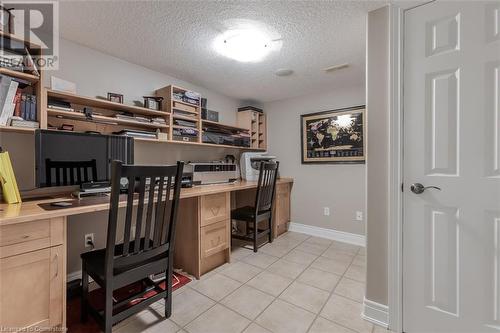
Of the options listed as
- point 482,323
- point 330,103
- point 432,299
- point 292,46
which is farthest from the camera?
point 330,103

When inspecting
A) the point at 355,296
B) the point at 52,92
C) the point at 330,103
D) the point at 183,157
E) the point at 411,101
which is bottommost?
the point at 355,296

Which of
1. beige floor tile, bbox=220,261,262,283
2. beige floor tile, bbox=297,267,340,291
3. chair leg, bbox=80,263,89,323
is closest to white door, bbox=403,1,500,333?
beige floor tile, bbox=297,267,340,291

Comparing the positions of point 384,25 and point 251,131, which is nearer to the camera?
point 384,25

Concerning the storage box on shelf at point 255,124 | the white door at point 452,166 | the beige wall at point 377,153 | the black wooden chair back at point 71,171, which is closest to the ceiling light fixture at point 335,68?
the beige wall at point 377,153

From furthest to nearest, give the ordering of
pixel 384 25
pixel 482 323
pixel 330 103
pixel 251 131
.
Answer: pixel 251 131 < pixel 330 103 < pixel 384 25 < pixel 482 323

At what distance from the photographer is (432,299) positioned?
4.41 ft

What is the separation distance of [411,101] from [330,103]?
1871 mm

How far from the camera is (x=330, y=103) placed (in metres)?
3.21

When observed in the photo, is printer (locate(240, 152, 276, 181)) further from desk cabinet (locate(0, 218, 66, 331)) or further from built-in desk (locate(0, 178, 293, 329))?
desk cabinet (locate(0, 218, 66, 331))

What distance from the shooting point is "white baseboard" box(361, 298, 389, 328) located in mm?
1458

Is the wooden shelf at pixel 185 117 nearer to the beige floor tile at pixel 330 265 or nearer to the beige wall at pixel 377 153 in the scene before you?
the beige wall at pixel 377 153

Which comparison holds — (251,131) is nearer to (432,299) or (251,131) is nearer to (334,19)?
(334,19)

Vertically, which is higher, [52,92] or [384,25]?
[384,25]

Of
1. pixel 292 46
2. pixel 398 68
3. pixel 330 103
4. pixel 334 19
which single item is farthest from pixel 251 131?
pixel 398 68
